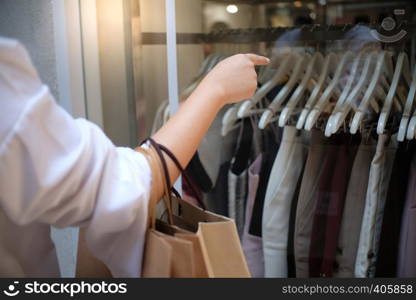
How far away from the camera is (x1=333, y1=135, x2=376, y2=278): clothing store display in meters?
1.09

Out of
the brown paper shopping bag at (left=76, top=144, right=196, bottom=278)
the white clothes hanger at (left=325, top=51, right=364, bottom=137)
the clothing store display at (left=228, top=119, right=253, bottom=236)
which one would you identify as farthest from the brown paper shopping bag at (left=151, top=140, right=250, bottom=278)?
the clothing store display at (left=228, top=119, right=253, bottom=236)

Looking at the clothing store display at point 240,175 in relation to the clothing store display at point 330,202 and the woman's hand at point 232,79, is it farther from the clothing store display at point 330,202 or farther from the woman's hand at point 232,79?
the woman's hand at point 232,79

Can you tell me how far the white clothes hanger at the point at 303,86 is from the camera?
3.66 feet

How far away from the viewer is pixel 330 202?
1.11 meters

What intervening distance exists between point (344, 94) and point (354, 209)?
0.92ft

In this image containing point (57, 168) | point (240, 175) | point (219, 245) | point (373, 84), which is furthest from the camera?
point (240, 175)

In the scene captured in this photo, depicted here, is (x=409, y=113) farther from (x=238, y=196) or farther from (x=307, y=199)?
(x=238, y=196)

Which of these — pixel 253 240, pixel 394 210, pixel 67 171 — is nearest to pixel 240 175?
pixel 253 240

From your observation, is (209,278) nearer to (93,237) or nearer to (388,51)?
(93,237)

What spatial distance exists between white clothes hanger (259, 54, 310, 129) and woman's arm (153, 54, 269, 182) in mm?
477

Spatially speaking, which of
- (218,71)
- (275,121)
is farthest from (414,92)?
(218,71)

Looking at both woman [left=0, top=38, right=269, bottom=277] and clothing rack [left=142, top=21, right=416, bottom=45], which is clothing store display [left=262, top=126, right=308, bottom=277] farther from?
woman [left=0, top=38, right=269, bottom=277]

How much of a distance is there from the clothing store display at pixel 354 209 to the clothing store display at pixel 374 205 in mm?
22

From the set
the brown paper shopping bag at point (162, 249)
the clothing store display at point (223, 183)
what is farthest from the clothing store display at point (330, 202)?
the brown paper shopping bag at point (162, 249)
